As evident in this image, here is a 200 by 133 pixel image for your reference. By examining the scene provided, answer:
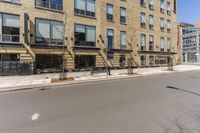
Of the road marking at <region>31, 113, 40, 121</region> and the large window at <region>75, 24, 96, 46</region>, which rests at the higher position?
the large window at <region>75, 24, 96, 46</region>

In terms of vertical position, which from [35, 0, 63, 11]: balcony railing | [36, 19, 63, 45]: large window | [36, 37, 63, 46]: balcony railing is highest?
[35, 0, 63, 11]: balcony railing

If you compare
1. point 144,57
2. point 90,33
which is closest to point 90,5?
point 90,33

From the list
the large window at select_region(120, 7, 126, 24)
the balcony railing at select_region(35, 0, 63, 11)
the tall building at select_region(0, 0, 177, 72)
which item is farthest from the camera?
the large window at select_region(120, 7, 126, 24)

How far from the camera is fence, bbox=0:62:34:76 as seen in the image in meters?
22.8

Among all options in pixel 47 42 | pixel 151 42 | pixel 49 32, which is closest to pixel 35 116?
pixel 47 42

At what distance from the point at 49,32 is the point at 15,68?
6.09 m

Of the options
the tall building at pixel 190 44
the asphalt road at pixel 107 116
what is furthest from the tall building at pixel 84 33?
the tall building at pixel 190 44

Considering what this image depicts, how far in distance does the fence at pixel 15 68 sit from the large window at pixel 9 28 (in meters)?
2.60

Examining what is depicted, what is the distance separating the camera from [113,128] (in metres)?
6.16

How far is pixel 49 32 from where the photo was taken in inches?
1052

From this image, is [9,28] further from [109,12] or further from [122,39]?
[122,39]

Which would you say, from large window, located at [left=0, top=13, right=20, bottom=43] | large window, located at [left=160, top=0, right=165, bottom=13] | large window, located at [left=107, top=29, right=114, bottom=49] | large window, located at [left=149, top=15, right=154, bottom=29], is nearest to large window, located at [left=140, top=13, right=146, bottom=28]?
large window, located at [left=149, top=15, right=154, bottom=29]

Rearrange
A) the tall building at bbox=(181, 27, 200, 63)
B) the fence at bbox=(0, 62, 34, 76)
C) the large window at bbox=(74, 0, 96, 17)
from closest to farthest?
the fence at bbox=(0, 62, 34, 76), the large window at bbox=(74, 0, 96, 17), the tall building at bbox=(181, 27, 200, 63)

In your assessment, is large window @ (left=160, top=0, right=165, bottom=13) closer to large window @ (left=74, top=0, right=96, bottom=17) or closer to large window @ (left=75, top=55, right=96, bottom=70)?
large window @ (left=74, top=0, right=96, bottom=17)
